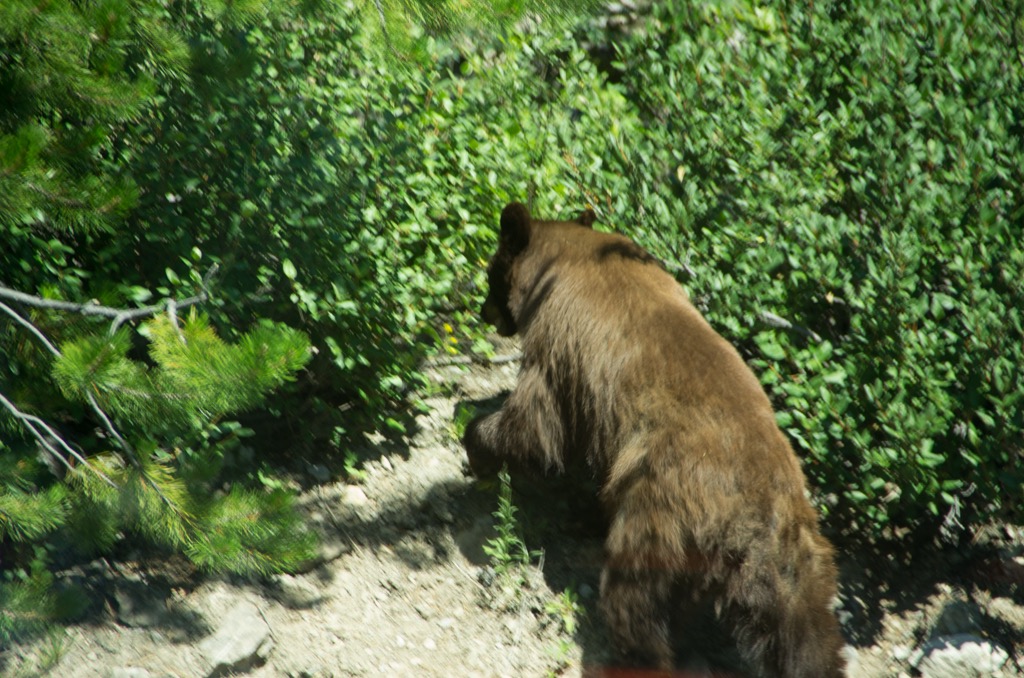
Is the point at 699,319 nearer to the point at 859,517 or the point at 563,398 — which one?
the point at 563,398

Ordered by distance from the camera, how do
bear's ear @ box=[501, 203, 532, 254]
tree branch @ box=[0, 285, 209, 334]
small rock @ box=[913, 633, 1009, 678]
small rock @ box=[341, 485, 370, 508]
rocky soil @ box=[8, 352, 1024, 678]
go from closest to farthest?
tree branch @ box=[0, 285, 209, 334], rocky soil @ box=[8, 352, 1024, 678], small rock @ box=[913, 633, 1009, 678], small rock @ box=[341, 485, 370, 508], bear's ear @ box=[501, 203, 532, 254]

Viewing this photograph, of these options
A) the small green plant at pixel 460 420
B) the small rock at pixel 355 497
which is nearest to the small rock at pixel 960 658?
the small green plant at pixel 460 420

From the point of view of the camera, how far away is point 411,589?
17.5ft

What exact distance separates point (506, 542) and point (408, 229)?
1853 mm

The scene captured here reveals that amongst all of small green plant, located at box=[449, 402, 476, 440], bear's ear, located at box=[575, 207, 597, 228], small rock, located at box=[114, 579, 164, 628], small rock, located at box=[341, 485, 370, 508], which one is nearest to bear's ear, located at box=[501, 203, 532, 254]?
bear's ear, located at box=[575, 207, 597, 228]

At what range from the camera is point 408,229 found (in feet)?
18.0

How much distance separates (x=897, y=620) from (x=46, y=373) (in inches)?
183

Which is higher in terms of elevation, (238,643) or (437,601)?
(437,601)

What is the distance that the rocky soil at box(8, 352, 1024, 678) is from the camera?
4.61 meters

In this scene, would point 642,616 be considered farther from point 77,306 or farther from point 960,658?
point 77,306

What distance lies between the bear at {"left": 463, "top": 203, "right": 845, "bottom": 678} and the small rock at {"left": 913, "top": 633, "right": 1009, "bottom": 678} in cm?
116

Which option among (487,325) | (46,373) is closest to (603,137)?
(487,325)

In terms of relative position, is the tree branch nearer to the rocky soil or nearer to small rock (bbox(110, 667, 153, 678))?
the rocky soil

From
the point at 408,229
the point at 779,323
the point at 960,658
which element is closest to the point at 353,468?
the point at 408,229
